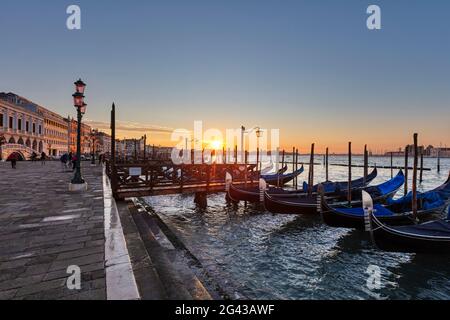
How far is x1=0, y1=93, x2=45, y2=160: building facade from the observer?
32.6 metres

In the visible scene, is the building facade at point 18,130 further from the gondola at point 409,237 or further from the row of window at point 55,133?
the gondola at point 409,237

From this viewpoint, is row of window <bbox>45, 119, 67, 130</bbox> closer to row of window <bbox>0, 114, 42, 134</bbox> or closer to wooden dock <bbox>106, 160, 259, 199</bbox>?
row of window <bbox>0, 114, 42, 134</bbox>

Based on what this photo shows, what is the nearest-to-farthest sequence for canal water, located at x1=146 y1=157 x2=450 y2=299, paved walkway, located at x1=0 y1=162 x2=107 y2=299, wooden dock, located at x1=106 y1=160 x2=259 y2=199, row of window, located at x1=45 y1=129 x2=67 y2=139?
paved walkway, located at x1=0 y1=162 x2=107 y2=299, canal water, located at x1=146 y1=157 x2=450 y2=299, wooden dock, located at x1=106 y1=160 x2=259 y2=199, row of window, located at x1=45 y1=129 x2=67 y2=139

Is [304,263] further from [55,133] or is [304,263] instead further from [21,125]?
[55,133]

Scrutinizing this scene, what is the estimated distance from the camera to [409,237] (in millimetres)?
5637

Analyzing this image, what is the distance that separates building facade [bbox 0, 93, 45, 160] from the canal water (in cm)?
3029

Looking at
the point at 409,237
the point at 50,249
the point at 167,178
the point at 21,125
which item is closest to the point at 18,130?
the point at 21,125

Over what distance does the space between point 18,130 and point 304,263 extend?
45.8 metres

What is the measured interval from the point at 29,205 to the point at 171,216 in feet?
16.8

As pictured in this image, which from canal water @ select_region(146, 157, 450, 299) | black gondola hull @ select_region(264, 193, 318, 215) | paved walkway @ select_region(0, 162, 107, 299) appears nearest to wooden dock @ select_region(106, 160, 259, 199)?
canal water @ select_region(146, 157, 450, 299)

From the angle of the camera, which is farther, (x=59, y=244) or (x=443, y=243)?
(x=443, y=243)
